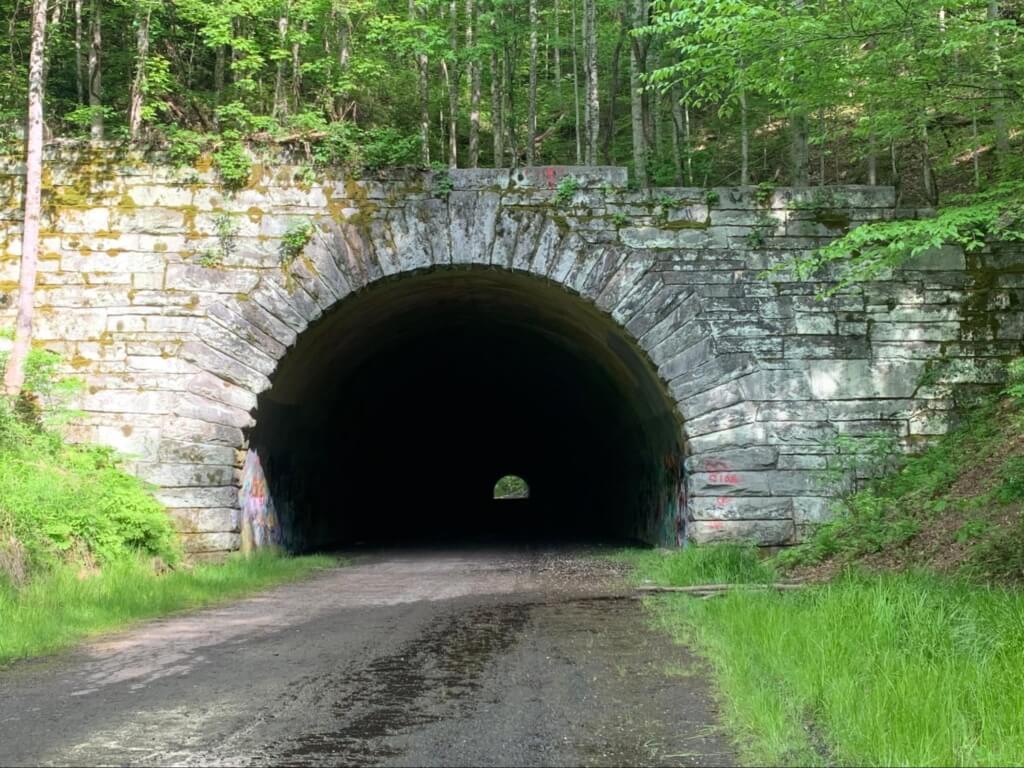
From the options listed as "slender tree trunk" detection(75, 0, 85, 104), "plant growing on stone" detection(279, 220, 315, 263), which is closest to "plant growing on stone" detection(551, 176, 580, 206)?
"plant growing on stone" detection(279, 220, 315, 263)

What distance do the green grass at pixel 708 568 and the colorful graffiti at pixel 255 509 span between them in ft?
14.4

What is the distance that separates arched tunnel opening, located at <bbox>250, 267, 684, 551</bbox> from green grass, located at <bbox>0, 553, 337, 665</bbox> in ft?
Result: 7.03

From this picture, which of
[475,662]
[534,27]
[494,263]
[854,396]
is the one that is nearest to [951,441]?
[854,396]

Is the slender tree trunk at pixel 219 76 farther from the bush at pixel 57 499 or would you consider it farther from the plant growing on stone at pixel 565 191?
the plant growing on stone at pixel 565 191

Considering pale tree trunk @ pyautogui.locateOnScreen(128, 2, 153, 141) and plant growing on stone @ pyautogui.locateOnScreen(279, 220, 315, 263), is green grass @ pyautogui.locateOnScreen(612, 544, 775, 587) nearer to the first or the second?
plant growing on stone @ pyautogui.locateOnScreen(279, 220, 315, 263)

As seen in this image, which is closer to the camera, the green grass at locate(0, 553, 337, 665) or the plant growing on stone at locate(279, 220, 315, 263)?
the green grass at locate(0, 553, 337, 665)

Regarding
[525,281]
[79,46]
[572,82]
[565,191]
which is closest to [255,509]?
[525,281]

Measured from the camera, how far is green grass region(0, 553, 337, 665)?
19.0 ft

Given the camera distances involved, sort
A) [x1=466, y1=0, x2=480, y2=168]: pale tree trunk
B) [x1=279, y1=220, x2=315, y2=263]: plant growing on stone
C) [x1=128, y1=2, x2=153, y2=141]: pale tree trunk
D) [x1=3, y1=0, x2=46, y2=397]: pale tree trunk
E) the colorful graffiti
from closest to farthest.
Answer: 1. [x1=3, y1=0, x2=46, y2=397]: pale tree trunk
2. [x1=279, y1=220, x2=315, y2=263]: plant growing on stone
3. the colorful graffiti
4. [x1=128, y1=2, x2=153, y2=141]: pale tree trunk
5. [x1=466, y1=0, x2=480, y2=168]: pale tree trunk

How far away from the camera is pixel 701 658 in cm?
518

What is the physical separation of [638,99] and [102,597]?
10034mm

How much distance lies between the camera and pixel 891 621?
16.8 ft

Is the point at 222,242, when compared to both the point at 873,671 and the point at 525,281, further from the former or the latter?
the point at 873,671

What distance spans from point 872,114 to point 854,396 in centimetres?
319
